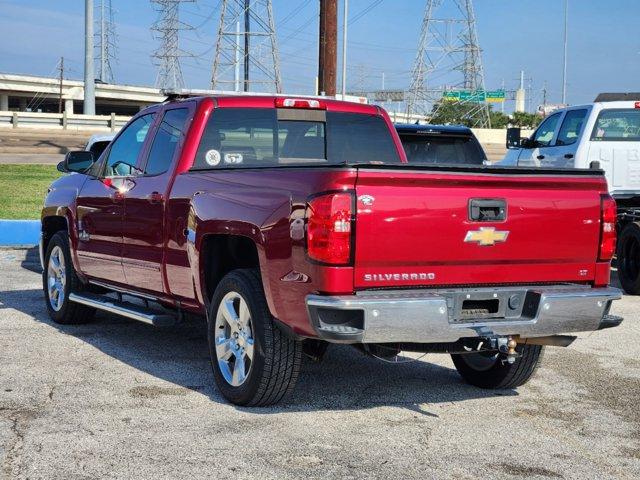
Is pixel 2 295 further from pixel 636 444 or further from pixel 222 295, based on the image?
pixel 636 444

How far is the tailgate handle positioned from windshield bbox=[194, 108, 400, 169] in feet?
5.32

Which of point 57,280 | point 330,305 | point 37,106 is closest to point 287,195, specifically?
point 330,305

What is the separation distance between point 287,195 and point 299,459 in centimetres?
145

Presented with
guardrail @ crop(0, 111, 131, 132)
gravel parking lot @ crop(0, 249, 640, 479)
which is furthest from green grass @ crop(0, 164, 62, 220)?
guardrail @ crop(0, 111, 131, 132)

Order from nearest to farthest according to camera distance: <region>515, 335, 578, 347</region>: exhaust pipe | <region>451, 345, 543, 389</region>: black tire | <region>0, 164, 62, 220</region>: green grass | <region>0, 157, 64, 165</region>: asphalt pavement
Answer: <region>515, 335, 578, 347</region>: exhaust pipe → <region>451, 345, 543, 389</region>: black tire → <region>0, 164, 62, 220</region>: green grass → <region>0, 157, 64, 165</region>: asphalt pavement

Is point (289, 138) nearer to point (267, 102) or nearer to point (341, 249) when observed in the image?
point (267, 102)

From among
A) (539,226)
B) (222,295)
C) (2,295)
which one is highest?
(539,226)

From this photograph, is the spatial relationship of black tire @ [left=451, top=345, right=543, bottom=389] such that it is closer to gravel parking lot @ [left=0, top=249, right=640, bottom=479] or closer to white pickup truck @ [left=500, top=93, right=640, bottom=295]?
gravel parking lot @ [left=0, top=249, right=640, bottom=479]

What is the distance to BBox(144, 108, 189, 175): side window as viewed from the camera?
285 inches

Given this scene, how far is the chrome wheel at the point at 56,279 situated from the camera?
8.98m

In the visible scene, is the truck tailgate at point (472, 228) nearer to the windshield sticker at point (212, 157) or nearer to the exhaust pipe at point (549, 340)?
the exhaust pipe at point (549, 340)

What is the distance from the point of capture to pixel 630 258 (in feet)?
39.3

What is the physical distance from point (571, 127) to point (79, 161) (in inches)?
302

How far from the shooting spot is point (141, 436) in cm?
539
